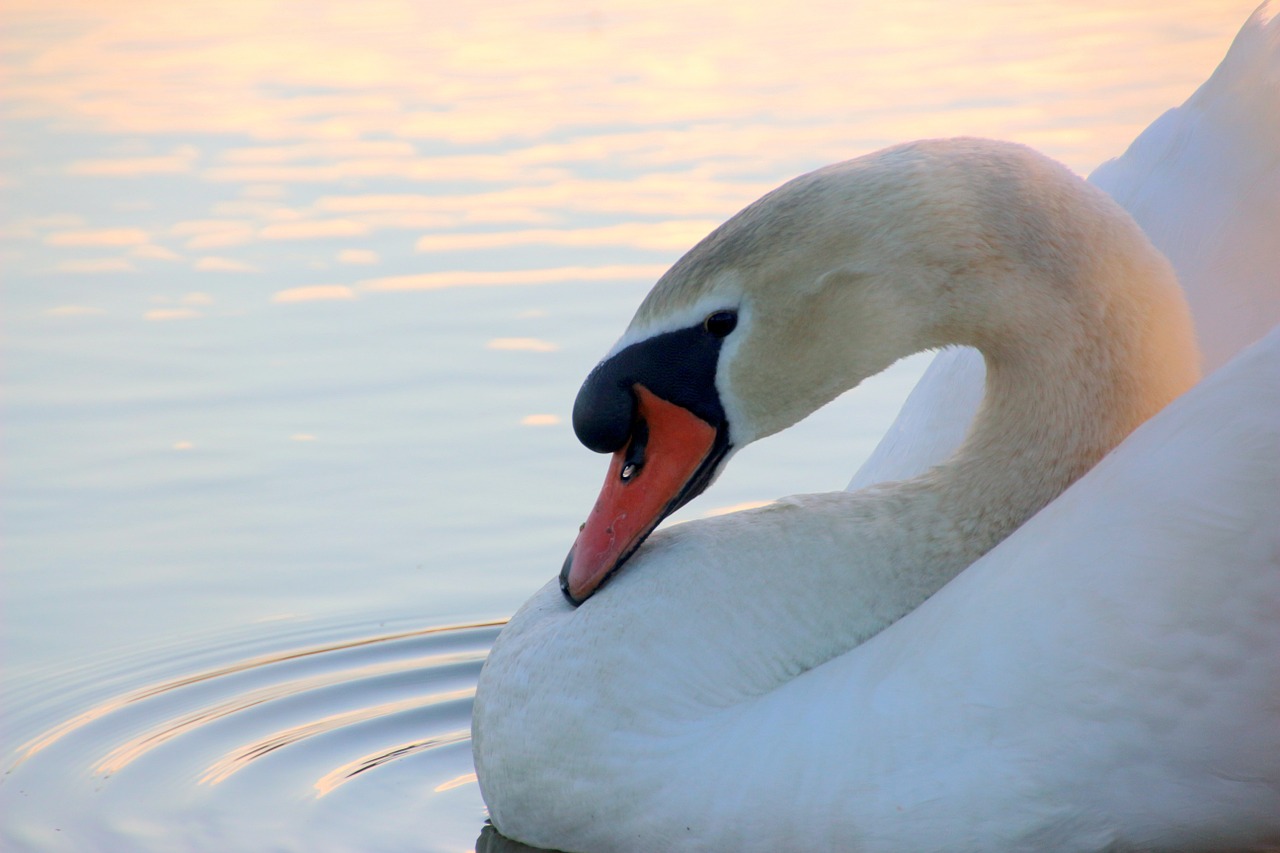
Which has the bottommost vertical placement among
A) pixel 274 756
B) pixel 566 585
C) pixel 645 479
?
pixel 274 756

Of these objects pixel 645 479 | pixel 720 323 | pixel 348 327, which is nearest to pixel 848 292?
pixel 720 323

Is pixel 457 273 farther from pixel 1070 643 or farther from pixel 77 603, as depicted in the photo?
pixel 1070 643

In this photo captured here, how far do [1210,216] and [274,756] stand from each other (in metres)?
2.61

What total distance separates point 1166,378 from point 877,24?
997cm

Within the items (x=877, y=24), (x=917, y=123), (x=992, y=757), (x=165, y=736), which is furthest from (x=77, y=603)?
(x=877, y=24)

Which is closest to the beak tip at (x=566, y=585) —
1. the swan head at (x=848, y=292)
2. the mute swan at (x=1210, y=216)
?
the swan head at (x=848, y=292)

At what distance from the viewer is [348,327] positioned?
26.0 ft

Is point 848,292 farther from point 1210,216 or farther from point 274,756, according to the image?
point 274,756

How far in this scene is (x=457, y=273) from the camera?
8.52 m

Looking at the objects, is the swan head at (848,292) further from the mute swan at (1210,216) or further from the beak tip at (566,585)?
the mute swan at (1210,216)

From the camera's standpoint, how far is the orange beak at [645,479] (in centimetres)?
427

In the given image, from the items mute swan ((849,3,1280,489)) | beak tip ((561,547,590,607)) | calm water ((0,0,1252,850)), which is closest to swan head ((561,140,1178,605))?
beak tip ((561,547,590,607))

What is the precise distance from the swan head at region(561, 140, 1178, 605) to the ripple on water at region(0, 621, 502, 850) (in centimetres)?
99

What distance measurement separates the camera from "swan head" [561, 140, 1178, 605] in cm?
413
